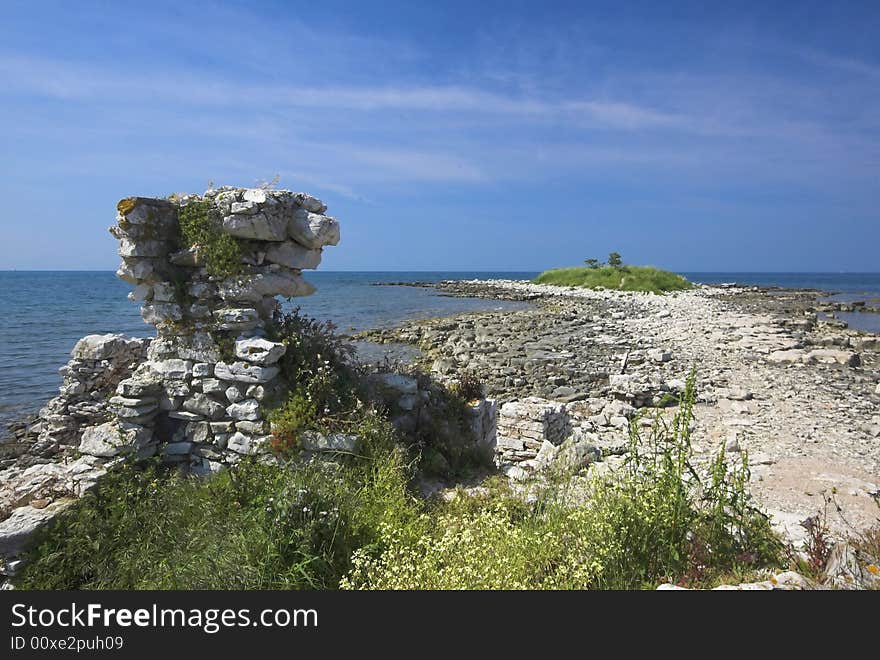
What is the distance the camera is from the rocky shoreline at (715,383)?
8.81m

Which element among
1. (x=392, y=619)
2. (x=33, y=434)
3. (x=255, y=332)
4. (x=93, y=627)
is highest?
(x=255, y=332)

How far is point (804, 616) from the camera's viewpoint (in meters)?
3.28

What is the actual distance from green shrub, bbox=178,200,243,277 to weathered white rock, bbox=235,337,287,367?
43.3 inches

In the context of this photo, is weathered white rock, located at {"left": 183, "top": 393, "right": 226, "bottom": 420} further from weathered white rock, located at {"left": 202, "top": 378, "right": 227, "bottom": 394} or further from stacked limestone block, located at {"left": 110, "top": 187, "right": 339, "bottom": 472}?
weathered white rock, located at {"left": 202, "top": 378, "right": 227, "bottom": 394}

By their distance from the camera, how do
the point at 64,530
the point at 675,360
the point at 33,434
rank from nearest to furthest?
the point at 64,530, the point at 33,434, the point at 675,360

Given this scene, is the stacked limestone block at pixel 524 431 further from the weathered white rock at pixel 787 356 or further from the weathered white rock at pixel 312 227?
the weathered white rock at pixel 787 356

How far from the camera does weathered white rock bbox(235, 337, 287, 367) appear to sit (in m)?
6.61

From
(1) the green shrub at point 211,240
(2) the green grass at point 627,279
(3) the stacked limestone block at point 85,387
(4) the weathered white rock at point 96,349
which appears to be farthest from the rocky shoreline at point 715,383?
(2) the green grass at point 627,279

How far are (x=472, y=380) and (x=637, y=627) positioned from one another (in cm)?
626

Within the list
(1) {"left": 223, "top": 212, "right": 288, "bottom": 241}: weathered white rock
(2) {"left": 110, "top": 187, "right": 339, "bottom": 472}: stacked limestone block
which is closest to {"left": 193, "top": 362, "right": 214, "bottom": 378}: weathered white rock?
(2) {"left": 110, "top": 187, "right": 339, "bottom": 472}: stacked limestone block

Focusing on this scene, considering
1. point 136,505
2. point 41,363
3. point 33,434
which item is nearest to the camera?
point 136,505

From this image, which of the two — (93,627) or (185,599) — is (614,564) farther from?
(93,627)

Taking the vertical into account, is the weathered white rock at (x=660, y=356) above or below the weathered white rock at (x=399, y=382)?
below

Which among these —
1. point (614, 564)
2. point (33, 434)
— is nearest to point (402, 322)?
point (33, 434)
